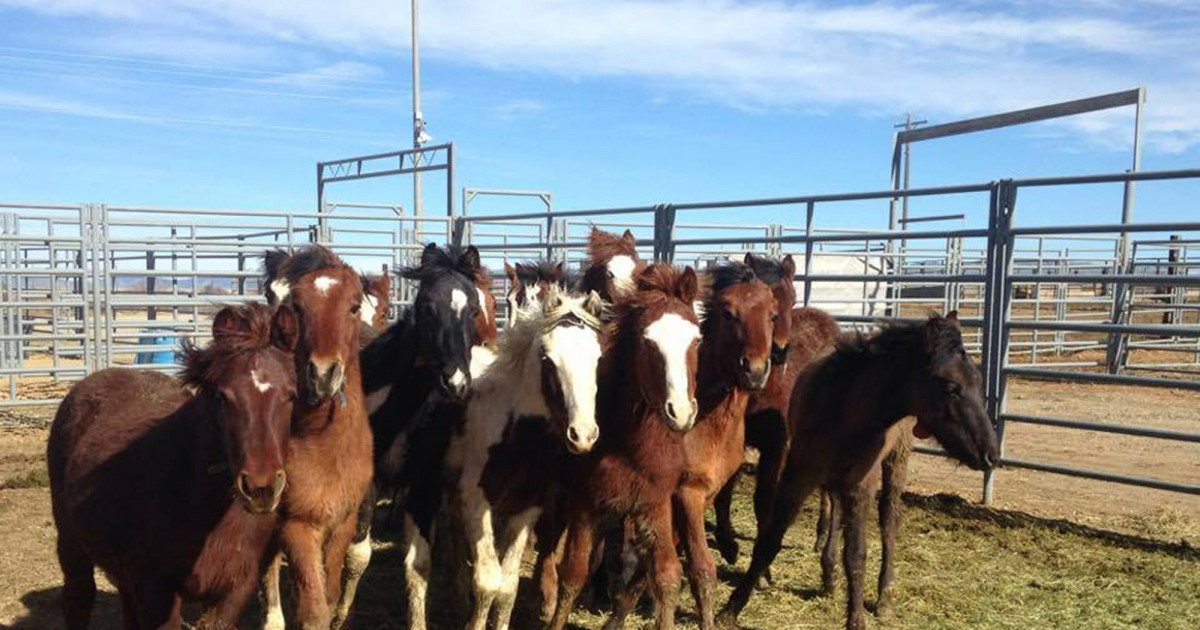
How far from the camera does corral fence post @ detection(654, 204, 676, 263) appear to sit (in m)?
9.77

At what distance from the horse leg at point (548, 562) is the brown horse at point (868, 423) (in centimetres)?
97

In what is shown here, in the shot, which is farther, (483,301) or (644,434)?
(483,301)

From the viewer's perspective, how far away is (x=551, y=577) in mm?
4969

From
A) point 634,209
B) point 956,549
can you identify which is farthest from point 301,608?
point 634,209

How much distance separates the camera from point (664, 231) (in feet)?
32.3

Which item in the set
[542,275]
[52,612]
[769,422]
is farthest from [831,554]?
[52,612]

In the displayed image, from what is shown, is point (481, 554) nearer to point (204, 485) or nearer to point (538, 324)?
point (538, 324)

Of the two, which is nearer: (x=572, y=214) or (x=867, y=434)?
(x=867, y=434)

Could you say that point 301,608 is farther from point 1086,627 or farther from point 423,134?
point 423,134

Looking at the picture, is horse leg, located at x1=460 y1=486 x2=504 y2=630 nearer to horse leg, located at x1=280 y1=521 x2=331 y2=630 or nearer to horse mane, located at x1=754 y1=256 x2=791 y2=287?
horse leg, located at x1=280 y1=521 x2=331 y2=630

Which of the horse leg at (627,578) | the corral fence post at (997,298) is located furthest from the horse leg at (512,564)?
the corral fence post at (997,298)

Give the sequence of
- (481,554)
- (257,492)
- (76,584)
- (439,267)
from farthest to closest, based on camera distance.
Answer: (439,267)
(481,554)
(76,584)
(257,492)

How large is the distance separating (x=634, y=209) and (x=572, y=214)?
1058mm

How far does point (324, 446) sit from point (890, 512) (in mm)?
3298
